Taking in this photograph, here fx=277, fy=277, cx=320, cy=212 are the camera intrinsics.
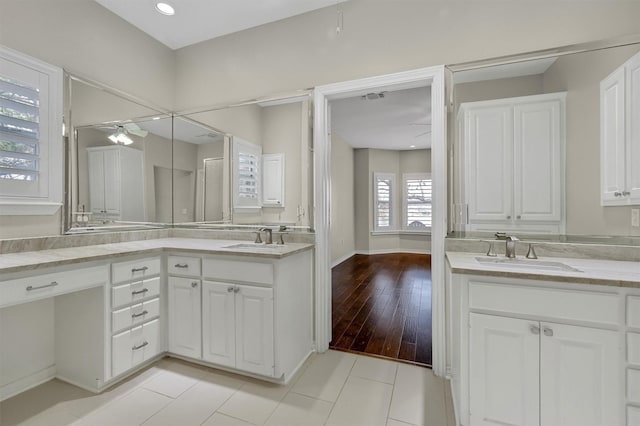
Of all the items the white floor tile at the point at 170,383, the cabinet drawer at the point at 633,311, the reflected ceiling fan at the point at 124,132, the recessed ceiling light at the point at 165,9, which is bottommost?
the white floor tile at the point at 170,383

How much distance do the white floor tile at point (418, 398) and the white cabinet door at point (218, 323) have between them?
3.60 ft

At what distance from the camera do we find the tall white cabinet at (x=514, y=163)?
5.60 feet

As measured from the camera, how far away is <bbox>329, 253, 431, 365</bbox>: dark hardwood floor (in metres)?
2.34

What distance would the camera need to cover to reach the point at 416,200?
286 inches

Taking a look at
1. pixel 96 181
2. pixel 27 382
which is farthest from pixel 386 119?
pixel 27 382

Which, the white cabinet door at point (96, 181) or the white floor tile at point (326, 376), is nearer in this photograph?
the white floor tile at point (326, 376)

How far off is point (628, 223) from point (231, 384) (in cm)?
256

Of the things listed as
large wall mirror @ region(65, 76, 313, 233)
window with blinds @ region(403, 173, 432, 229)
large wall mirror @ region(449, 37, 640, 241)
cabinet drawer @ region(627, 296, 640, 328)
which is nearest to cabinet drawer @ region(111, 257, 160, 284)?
large wall mirror @ region(65, 76, 313, 233)

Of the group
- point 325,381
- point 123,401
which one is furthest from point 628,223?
point 123,401

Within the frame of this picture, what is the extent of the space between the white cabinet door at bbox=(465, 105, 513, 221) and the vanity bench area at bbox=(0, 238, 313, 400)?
1.32 metres

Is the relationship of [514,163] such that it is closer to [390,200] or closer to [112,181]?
[112,181]

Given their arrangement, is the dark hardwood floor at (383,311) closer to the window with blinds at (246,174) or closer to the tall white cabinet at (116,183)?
the window with blinds at (246,174)

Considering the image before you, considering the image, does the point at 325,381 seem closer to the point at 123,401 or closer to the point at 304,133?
the point at 123,401

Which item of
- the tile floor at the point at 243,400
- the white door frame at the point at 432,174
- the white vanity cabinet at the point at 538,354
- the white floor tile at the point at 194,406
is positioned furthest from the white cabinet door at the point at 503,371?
the white floor tile at the point at 194,406
